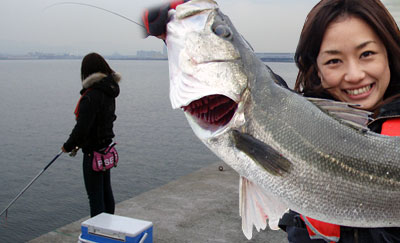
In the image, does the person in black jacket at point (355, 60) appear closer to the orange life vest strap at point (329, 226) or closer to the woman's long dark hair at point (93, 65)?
the orange life vest strap at point (329, 226)

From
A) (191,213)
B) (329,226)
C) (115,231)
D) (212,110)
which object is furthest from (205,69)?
(191,213)

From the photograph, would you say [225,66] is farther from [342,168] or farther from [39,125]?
[39,125]

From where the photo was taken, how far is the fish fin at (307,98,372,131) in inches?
68.6

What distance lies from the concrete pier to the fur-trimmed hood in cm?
198

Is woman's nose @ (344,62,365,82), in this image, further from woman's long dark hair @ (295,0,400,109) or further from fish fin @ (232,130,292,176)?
fish fin @ (232,130,292,176)

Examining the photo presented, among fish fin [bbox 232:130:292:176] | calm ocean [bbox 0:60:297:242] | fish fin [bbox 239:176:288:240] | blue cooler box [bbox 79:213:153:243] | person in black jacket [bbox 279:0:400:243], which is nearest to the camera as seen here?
fish fin [bbox 232:130:292:176]

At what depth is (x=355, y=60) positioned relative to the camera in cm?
194

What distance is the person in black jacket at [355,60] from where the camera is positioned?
1.92 m

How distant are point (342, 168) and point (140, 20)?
111 cm

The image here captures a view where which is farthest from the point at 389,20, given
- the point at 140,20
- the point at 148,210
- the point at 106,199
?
the point at 148,210

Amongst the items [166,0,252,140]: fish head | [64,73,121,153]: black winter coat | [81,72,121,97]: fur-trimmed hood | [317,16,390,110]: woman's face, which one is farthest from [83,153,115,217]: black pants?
[317,16,390,110]: woman's face

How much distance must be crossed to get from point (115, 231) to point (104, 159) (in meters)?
1.43

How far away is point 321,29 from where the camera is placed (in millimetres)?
2047

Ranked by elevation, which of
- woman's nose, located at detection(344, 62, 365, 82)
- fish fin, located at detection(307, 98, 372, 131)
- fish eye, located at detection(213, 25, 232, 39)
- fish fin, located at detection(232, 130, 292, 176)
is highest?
fish eye, located at detection(213, 25, 232, 39)
